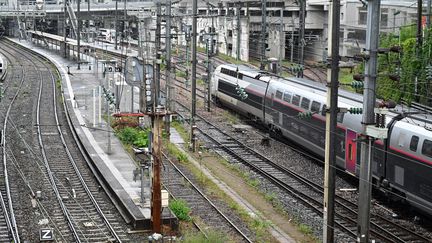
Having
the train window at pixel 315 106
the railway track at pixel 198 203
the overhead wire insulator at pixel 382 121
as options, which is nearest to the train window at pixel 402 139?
the overhead wire insulator at pixel 382 121

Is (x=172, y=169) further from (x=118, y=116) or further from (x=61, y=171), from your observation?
(x=118, y=116)

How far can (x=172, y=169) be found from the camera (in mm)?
22375

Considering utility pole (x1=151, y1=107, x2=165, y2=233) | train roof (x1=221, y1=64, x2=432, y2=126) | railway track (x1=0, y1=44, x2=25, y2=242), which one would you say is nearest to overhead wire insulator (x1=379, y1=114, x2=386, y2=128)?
train roof (x1=221, y1=64, x2=432, y2=126)

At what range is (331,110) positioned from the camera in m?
13.5

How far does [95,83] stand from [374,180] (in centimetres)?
2649

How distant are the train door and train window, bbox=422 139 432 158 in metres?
3.24

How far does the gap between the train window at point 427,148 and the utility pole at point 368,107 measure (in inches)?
131

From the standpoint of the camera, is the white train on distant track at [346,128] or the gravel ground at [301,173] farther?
the gravel ground at [301,173]

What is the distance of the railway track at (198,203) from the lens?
1627 cm

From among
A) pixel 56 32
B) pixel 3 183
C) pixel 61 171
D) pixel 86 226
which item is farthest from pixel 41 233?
pixel 56 32

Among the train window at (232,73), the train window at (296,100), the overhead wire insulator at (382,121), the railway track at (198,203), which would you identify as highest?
the overhead wire insulator at (382,121)

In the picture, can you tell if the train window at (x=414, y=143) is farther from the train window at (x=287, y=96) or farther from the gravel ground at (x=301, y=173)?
the train window at (x=287, y=96)

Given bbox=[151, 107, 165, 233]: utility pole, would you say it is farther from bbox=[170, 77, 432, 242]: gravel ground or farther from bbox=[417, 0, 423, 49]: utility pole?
bbox=[417, 0, 423, 49]: utility pole

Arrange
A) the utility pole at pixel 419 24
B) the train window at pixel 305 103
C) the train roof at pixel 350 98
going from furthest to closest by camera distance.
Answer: the utility pole at pixel 419 24, the train window at pixel 305 103, the train roof at pixel 350 98
